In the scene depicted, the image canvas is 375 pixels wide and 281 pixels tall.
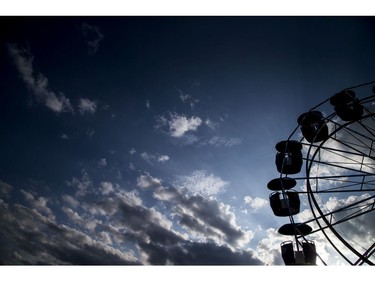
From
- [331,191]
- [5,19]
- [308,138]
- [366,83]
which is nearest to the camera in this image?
[5,19]

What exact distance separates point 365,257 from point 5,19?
27.4ft

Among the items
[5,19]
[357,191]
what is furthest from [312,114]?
[5,19]

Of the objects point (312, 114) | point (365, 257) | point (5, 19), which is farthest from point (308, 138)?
point (5, 19)

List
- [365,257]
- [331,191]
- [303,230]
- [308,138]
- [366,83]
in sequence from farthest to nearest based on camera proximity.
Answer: [308,138], [303,230], [331,191], [366,83], [365,257]

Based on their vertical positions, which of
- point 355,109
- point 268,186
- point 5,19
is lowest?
point 5,19

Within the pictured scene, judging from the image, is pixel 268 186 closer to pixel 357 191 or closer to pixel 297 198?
pixel 297 198

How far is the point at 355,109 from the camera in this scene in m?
7.33

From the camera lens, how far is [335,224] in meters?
6.47

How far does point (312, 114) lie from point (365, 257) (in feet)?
15.7

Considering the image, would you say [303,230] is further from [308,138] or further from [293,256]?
[308,138]

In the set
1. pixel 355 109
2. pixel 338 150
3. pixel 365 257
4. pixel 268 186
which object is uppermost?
pixel 355 109

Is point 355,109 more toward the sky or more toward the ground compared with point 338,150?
more toward the sky

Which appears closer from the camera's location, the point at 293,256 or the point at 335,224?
the point at 335,224

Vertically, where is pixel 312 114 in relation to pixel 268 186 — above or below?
above
